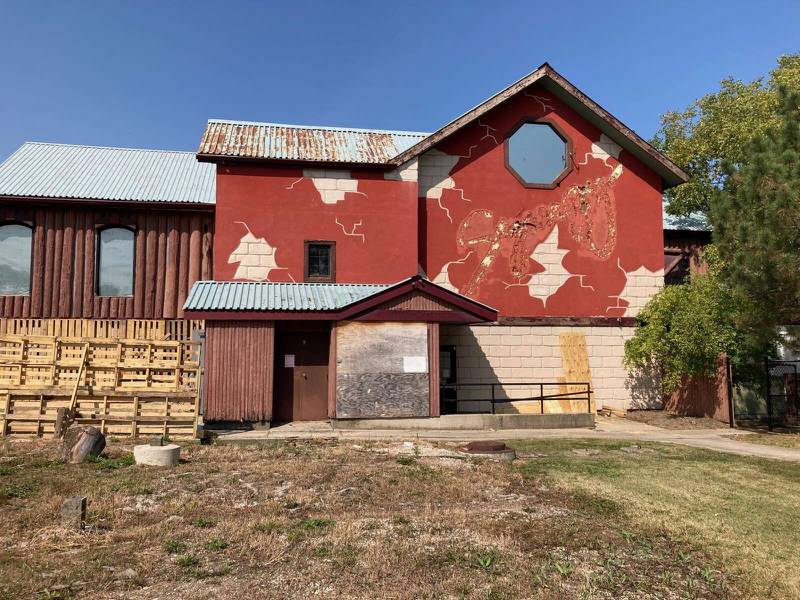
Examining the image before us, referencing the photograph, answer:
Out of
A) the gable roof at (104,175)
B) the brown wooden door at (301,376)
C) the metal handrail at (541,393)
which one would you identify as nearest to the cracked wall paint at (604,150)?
the metal handrail at (541,393)

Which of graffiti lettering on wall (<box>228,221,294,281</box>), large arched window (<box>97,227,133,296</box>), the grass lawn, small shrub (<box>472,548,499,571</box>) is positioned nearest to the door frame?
graffiti lettering on wall (<box>228,221,294,281</box>)

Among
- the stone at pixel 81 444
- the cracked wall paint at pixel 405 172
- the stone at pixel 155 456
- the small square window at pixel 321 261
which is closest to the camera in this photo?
the stone at pixel 155 456

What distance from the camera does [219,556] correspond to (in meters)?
6.30

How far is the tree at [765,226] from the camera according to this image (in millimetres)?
15102

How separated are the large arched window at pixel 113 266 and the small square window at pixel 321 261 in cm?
659

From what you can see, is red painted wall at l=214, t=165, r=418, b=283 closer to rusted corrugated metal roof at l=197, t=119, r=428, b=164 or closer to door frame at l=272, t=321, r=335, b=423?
rusted corrugated metal roof at l=197, t=119, r=428, b=164

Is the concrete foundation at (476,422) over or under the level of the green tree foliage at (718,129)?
under

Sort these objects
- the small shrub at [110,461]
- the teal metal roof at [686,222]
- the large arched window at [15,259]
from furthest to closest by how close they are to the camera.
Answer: the teal metal roof at [686,222] < the large arched window at [15,259] < the small shrub at [110,461]

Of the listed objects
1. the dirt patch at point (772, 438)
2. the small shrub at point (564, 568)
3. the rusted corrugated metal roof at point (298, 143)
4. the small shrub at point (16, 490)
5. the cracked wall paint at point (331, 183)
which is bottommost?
the dirt patch at point (772, 438)

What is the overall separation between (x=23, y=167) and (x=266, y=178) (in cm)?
995

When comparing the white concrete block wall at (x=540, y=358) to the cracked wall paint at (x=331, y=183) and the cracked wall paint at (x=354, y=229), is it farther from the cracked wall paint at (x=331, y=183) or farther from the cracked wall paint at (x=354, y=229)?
the cracked wall paint at (x=331, y=183)

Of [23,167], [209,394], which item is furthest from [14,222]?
[209,394]

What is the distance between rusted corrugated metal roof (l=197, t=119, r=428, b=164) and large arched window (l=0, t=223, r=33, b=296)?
7.20 m

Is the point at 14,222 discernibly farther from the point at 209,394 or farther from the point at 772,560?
the point at 772,560
